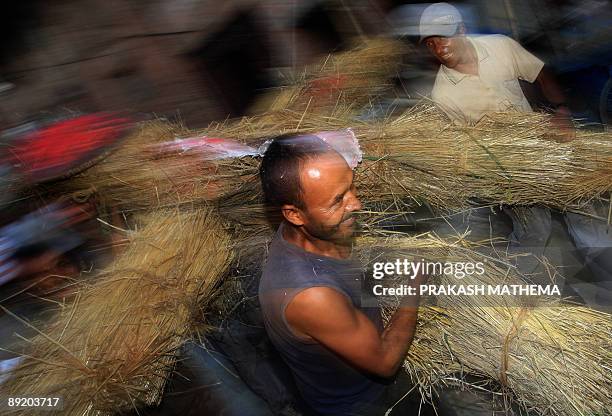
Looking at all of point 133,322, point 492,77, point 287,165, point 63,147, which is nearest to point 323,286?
point 287,165

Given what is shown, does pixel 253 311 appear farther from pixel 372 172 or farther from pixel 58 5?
pixel 58 5

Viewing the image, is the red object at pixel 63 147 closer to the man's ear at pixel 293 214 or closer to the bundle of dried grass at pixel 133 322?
the bundle of dried grass at pixel 133 322

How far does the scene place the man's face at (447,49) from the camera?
2006mm

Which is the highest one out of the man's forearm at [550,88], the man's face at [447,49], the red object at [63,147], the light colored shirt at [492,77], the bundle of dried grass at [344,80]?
the red object at [63,147]

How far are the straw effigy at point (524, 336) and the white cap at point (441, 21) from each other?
994 mm

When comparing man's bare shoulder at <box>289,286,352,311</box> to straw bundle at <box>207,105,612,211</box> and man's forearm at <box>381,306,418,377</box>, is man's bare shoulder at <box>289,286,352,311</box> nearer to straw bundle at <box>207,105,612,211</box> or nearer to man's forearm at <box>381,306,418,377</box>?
man's forearm at <box>381,306,418,377</box>

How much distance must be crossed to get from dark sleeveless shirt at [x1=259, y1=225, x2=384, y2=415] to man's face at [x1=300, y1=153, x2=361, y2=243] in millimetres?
71

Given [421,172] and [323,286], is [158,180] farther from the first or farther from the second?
[421,172]

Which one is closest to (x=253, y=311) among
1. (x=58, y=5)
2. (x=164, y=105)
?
(x=164, y=105)

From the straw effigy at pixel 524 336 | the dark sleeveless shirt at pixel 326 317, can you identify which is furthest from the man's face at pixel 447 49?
the dark sleeveless shirt at pixel 326 317

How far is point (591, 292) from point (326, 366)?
74 centimetres

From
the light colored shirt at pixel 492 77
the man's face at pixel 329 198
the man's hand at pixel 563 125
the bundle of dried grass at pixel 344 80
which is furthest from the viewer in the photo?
the light colored shirt at pixel 492 77

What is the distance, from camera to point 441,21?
199cm

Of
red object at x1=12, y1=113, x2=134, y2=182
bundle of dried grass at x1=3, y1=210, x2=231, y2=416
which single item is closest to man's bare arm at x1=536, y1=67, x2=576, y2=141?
bundle of dried grass at x1=3, y1=210, x2=231, y2=416
